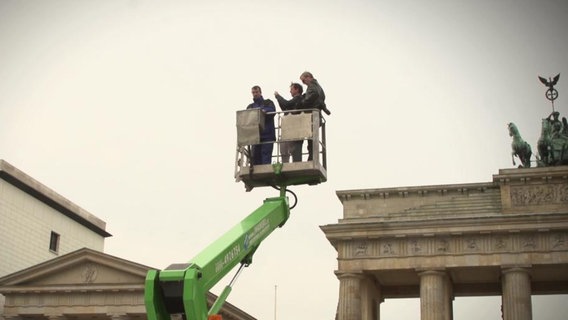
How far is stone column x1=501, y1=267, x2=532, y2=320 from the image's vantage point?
45.9m

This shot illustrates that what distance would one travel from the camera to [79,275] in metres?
48.3

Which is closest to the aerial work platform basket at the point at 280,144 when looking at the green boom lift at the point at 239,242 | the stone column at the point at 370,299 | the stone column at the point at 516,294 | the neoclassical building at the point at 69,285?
the green boom lift at the point at 239,242

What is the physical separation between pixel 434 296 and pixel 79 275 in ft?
61.4

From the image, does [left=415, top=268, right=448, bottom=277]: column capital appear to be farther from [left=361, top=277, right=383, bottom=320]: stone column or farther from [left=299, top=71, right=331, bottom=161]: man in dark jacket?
[left=299, top=71, right=331, bottom=161]: man in dark jacket

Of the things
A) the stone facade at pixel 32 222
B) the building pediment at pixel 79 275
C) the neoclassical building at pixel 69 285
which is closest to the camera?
the building pediment at pixel 79 275

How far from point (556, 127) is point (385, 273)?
12.6 m

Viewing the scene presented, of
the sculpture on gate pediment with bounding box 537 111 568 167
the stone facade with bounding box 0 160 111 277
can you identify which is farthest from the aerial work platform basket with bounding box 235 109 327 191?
the stone facade with bounding box 0 160 111 277

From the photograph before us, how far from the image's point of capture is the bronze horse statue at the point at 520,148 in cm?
5056

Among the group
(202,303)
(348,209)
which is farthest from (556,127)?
(202,303)

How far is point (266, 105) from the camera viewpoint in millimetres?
13305

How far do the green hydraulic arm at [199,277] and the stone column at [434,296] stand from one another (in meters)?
36.8

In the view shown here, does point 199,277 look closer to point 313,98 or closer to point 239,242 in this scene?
point 239,242

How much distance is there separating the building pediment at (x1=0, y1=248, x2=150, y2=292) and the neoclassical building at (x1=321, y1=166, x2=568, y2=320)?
1095cm

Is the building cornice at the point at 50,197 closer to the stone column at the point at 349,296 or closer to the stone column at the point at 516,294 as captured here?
the stone column at the point at 349,296
